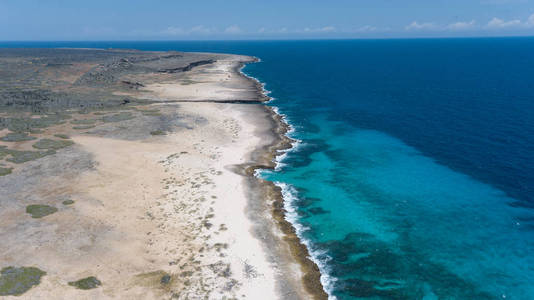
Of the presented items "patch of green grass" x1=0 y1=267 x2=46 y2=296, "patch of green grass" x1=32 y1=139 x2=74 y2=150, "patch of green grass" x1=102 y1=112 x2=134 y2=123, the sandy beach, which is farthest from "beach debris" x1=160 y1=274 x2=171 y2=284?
"patch of green grass" x1=102 y1=112 x2=134 y2=123

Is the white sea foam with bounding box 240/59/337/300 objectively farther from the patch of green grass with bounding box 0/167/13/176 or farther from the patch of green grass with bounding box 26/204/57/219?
the patch of green grass with bounding box 0/167/13/176

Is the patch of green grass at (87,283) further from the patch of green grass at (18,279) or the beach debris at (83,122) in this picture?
the beach debris at (83,122)

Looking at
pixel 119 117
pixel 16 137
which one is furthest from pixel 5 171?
pixel 119 117

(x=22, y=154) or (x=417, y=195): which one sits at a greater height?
(x=22, y=154)

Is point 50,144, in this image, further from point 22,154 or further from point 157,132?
point 157,132

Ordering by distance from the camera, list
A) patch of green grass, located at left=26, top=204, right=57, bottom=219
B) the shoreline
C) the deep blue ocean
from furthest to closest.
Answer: patch of green grass, located at left=26, top=204, right=57, bottom=219
the deep blue ocean
the shoreline

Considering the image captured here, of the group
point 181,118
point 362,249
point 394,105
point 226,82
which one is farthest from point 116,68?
point 362,249

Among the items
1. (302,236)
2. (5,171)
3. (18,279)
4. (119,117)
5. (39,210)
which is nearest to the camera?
(18,279)

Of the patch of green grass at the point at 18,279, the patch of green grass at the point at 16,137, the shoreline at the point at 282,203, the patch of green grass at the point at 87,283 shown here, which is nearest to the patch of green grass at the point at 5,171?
the patch of green grass at the point at 16,137
